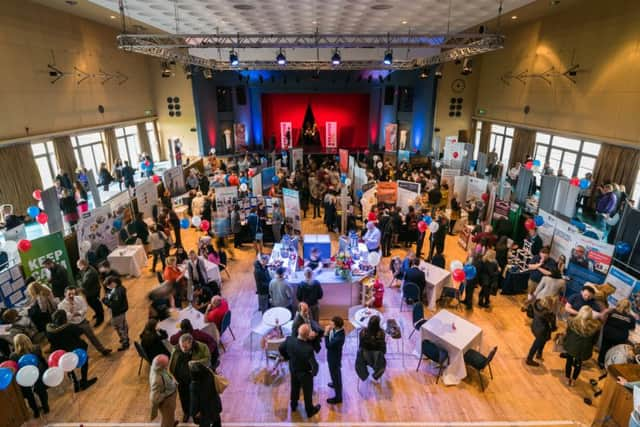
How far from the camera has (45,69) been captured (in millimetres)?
10547

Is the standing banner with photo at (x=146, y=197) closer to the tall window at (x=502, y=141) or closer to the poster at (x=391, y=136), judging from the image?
the poster at (x=391, y=136)

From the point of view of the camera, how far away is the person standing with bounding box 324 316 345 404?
14.6 ft

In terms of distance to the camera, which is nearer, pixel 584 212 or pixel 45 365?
pixel 45 365

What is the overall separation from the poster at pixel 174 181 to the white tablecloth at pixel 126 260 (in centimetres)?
445

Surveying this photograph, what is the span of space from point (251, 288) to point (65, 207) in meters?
5.34

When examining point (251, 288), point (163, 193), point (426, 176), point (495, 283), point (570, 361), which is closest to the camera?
point (570, 361)

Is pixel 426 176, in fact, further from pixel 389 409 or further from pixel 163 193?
pixel 389 409

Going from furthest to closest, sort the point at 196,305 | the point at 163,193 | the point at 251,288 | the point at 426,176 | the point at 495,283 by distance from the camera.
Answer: the point at 426,176
the point at 163,193
the point at 251,288
the point at 495,283
the point at 196,305

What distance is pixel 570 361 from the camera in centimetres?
523

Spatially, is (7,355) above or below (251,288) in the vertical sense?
above

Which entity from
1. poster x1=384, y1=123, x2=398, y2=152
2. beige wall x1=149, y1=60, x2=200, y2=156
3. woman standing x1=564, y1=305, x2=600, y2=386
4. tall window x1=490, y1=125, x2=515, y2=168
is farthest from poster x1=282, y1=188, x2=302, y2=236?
poster x1=384, y1=123, x2=398, y2=152

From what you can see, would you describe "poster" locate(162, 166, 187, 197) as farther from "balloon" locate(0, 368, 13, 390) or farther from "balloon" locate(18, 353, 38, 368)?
"balloon" locate(0, 368, 13, 390)

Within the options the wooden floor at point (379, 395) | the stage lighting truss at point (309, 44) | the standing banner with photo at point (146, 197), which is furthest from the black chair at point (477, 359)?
the standing banner with photo at point (146, 197)

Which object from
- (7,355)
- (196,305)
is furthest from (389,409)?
(7,355)
